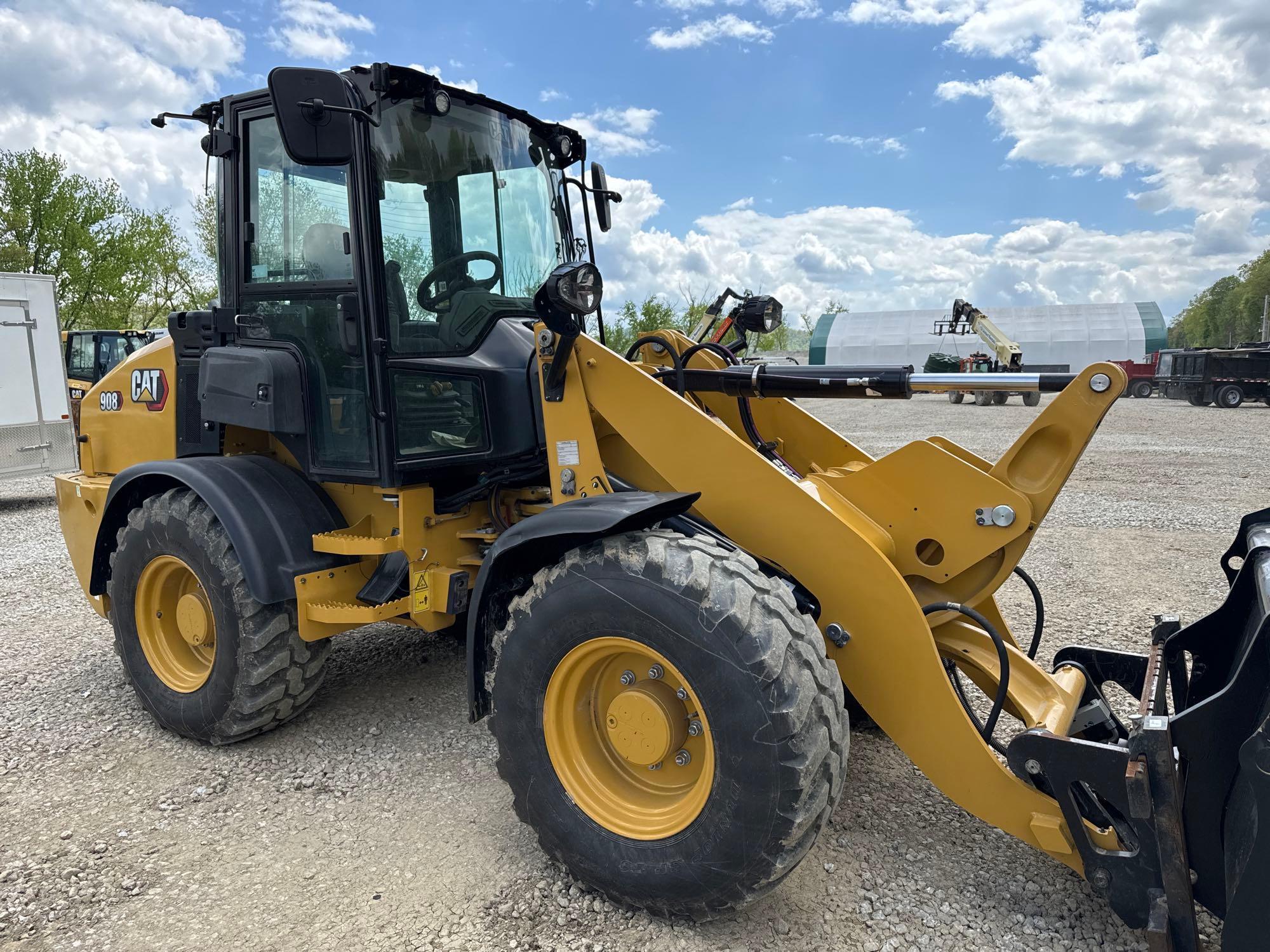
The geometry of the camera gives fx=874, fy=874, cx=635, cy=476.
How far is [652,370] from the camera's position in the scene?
404 cm

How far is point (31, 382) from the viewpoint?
10742 mm

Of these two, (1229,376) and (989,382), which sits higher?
(989,382)

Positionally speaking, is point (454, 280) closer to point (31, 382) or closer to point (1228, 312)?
point (31, 382)

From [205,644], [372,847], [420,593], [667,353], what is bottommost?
[372,847]

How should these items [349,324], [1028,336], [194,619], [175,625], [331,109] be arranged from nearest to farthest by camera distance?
[331,109], [349,324], [194,619], [175,625], [1028,336]

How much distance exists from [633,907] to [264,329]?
9.26ft

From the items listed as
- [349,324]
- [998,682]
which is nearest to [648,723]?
[998,682]

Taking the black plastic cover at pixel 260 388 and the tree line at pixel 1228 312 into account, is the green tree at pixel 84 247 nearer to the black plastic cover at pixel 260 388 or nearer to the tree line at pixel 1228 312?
the black plastic cover at pixel 260 388

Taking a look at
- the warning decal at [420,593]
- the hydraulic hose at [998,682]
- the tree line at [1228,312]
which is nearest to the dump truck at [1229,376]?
the hydraulic hose at [998,682]

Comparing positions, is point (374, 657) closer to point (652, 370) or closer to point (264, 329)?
point (264, 329)

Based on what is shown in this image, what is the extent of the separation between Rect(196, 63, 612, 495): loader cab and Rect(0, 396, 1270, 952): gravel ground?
1.30 meters

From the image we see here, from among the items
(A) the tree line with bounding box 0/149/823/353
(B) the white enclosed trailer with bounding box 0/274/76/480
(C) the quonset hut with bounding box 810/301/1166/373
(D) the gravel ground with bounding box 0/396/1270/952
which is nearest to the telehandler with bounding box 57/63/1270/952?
(D) the gravel ground with bounding box 0/396/1270/952

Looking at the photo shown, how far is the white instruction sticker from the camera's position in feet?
10.8

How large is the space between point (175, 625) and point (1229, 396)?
31.8m
